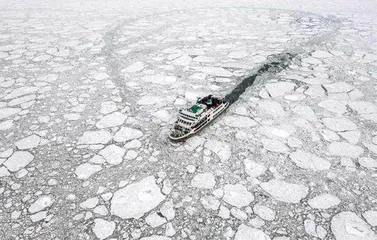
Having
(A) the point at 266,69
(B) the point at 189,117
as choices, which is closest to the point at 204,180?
(B) the point at 189,117

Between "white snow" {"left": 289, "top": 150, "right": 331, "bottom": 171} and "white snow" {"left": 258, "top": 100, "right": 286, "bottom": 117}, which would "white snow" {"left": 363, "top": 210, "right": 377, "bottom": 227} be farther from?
"white snow" {"left": 258, "top": 100, "right": 286, "bottom": 117}

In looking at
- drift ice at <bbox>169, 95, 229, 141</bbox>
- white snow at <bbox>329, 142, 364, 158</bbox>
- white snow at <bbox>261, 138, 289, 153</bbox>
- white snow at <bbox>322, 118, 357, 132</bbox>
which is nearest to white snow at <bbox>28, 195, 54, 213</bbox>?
drift ice at <bbox>169, 95, 229, 141</bbox>

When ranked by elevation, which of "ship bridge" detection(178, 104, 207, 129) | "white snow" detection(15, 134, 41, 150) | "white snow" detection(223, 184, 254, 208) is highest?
"ship bridge" detection(178, 104, 207, 129)

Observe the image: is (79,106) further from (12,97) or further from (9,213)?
(9,213)

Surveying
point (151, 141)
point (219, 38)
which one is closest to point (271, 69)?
point (219, 38)

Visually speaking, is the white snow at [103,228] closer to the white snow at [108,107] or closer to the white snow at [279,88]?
the white snow at [108,107]

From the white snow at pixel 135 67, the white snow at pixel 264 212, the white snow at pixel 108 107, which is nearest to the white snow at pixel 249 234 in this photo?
the white snow at pixel 264 212
